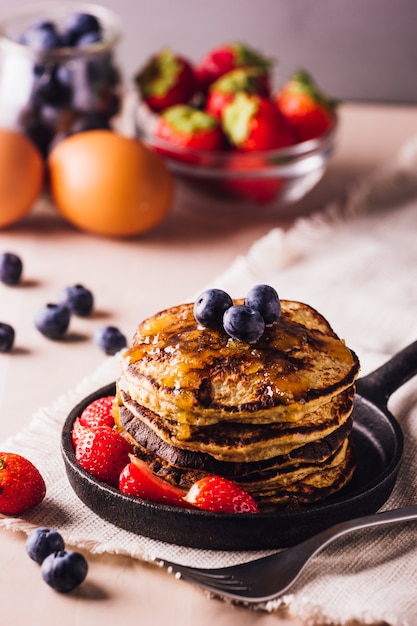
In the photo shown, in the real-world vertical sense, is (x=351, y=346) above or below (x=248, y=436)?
below

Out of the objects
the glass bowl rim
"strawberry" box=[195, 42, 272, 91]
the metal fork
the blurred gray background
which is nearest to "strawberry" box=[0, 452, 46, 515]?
the metal fork

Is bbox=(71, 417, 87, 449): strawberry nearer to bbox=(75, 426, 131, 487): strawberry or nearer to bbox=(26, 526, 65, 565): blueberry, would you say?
bbox=(75, 426, 131, 487): strawberry

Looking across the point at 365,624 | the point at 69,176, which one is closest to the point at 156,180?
the point at 69,176

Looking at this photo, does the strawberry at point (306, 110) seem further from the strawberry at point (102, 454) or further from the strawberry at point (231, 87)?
the strawberry at point (102, 454)

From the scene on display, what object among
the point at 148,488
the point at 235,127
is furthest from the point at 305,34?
the point at 148,488

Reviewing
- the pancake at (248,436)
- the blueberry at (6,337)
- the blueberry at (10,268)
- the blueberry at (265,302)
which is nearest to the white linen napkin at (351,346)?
the pancake at (248,436)

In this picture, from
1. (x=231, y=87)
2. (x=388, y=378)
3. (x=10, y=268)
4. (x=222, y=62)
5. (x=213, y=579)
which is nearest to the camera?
(x=213, y=579)

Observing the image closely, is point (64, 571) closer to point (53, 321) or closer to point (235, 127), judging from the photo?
point (53, 321)

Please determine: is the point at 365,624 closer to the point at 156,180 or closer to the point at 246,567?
the point at 246,567
